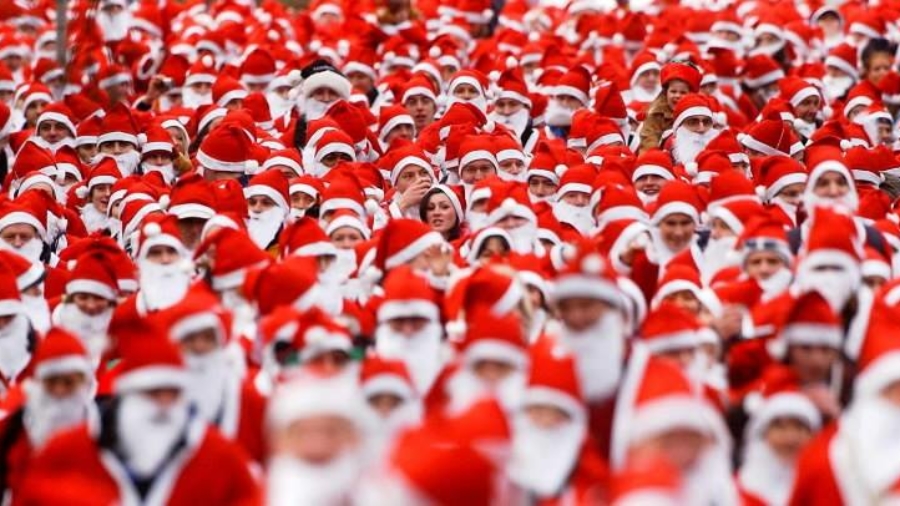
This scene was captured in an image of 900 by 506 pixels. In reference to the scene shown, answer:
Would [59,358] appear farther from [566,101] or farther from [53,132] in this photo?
[566,101]

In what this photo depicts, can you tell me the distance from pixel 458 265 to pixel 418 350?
74.1 inches

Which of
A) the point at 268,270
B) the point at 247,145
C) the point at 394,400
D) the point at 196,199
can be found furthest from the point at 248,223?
the point at 394,400

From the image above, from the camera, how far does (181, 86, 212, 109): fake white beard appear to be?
19.9 m

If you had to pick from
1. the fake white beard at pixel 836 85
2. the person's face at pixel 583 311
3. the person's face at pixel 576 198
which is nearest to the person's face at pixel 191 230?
the person's face at pixel 576 198

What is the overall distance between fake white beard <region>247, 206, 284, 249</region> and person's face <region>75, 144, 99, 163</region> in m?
3.97

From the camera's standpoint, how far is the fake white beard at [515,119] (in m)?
18.2

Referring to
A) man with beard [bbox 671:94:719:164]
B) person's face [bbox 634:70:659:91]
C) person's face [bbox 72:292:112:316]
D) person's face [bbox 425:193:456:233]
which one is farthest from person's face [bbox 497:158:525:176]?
person's face [bbox 72:292:112:316]

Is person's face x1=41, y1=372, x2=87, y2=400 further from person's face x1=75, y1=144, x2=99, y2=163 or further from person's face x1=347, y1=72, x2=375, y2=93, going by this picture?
person's face x1=347, y1=72, x2=375, y2=93

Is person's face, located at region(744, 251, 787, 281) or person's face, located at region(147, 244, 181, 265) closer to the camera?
person's face, located at region(744, 251, 787, 281)

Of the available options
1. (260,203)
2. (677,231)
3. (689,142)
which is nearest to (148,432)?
(677,231)

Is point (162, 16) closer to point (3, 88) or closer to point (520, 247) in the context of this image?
point (3, 88)

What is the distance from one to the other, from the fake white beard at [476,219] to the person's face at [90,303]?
242cm

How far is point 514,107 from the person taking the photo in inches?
723

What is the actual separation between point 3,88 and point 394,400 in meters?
11.8
